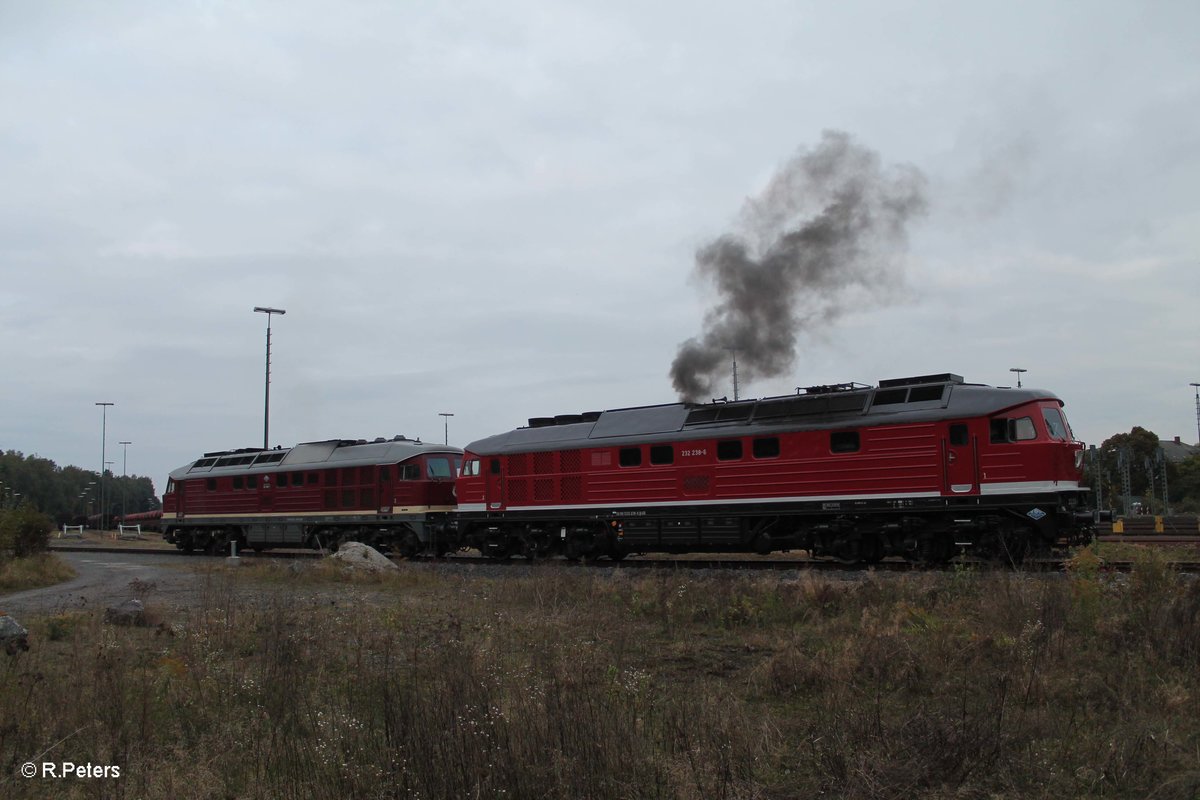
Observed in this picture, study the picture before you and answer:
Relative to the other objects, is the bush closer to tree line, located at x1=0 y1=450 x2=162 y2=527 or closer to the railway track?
the railway track

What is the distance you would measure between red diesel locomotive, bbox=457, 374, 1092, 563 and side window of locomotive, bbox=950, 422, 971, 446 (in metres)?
0.02

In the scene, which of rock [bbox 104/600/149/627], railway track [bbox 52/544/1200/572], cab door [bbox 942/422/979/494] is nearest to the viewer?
rock [bbox 104/600/149/627]

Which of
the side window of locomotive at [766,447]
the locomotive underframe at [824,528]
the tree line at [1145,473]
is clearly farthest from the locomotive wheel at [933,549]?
the tree line at [1145,473]

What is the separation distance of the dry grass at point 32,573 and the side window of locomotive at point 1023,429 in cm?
2083

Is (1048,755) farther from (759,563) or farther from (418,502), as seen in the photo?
(418,502)

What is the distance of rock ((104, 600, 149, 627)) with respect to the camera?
43.0 ft

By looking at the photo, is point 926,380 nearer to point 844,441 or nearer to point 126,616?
point 844,441

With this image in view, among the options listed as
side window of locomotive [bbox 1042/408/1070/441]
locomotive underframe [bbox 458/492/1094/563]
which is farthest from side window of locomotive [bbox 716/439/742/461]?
side window of locomotive [bbox 1042/408/1070/441]

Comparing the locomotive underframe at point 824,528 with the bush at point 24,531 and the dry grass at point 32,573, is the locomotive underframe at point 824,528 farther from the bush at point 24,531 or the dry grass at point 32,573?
the bush at point 24,531

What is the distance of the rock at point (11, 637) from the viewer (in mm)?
10398

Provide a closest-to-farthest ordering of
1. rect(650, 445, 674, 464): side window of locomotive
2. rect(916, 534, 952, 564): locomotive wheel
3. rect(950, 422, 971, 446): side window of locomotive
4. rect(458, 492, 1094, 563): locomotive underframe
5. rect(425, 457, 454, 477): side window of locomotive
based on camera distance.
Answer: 1. rect(458, 492, 1094, 563): locomotive underframe
2. rect(950, 422, 971, 446): side window of locomotive
3. rect(916, 534, 952, 564): locomotive wheel
4. rect(650, 445, 674, 464): side window of locomotive
5. rect(425, 457, 454, 477): side window of locomotive

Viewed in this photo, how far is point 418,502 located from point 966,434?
1691 cm

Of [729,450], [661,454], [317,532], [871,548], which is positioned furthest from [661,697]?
[317,532]

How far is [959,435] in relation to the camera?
1891cm
